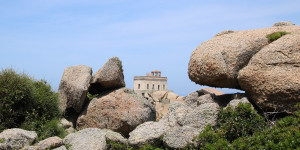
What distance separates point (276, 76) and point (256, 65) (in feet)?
2.35

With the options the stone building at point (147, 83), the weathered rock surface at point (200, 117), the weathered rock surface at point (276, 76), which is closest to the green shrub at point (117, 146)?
the weathered rock surface at point (200, 117)

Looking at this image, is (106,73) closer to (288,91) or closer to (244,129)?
(244,129)

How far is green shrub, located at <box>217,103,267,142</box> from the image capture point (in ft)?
35.6

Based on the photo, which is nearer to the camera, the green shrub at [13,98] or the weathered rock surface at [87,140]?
the weathered rock surface at [87,140]

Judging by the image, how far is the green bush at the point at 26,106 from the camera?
42.8 feet

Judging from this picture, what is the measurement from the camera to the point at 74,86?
13.9 metres

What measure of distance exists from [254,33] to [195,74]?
250 cm

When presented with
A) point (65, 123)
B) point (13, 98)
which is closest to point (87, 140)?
point (65, 123)

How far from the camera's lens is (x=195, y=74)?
39.9 ft

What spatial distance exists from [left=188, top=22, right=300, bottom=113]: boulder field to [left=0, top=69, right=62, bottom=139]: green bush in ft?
18.5

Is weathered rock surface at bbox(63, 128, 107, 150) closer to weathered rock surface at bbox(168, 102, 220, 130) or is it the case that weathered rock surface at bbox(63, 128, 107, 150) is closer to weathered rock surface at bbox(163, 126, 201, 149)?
weathered rock surface at bbox(163, 126, 201, 149)

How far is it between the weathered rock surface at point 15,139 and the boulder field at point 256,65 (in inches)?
230

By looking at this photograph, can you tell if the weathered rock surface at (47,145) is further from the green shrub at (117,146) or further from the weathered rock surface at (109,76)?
the weathered rock surface at (109,76)

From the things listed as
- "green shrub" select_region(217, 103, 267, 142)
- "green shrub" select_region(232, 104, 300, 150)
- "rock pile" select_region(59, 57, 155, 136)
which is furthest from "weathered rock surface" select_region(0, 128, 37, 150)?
"green shrub" select_region(232, 104, 300, 150)
